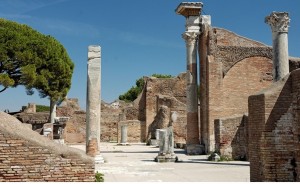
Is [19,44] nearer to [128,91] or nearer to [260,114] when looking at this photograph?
[260,114]

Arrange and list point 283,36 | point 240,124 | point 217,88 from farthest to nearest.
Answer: point 217,88
point 240,124
point 283,36

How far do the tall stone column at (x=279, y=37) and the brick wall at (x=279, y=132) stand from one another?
186 inches

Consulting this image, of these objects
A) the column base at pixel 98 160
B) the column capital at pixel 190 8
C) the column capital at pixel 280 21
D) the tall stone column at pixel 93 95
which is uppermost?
the column capital at pixel 190 8

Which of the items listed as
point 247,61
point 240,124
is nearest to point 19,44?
point 247,61

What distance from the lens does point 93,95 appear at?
15.6 m

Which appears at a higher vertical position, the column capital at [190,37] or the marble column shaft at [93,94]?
the column capital at [190,37]

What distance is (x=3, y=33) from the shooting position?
29.3m

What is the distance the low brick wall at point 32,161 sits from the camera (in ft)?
20.1

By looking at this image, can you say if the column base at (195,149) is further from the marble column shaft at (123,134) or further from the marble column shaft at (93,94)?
the marble column shaft at (123,134)

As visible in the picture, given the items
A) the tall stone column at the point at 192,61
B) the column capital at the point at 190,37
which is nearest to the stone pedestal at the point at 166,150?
the tall stone column at the point at 192,61

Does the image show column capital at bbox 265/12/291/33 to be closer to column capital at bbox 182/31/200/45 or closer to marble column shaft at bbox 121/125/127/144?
column capital at bbox 182/31/200/45

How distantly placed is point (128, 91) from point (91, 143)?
55.6m

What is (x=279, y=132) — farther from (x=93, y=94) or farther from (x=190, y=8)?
(x=190, y=8)

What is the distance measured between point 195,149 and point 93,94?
6.70m
